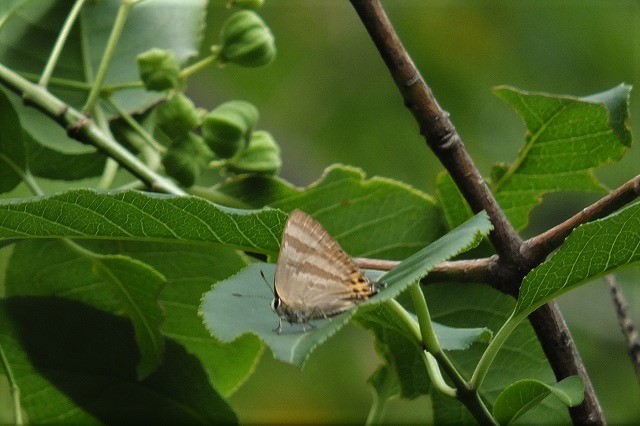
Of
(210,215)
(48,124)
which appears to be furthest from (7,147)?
(210,215)

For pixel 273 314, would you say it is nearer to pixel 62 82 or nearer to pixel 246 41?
pixel 246 41

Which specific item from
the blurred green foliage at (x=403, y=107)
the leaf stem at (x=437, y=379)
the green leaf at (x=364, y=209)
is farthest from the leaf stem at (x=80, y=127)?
the blurred green foliage at (x=403, y=107)

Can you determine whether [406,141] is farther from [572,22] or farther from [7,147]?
[7,147]

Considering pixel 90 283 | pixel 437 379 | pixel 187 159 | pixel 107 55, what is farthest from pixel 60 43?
pixel 437 379

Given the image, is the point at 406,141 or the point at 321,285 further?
the point at 406,141

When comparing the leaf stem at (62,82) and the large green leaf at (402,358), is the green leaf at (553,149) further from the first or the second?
the leaf stem at (62,82)

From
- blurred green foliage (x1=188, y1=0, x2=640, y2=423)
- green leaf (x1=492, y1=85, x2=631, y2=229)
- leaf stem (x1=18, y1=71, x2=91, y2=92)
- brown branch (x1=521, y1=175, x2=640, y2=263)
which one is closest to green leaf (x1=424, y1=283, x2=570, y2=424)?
green leaf (x1=492, y1=85, x2=631, y2=229)
